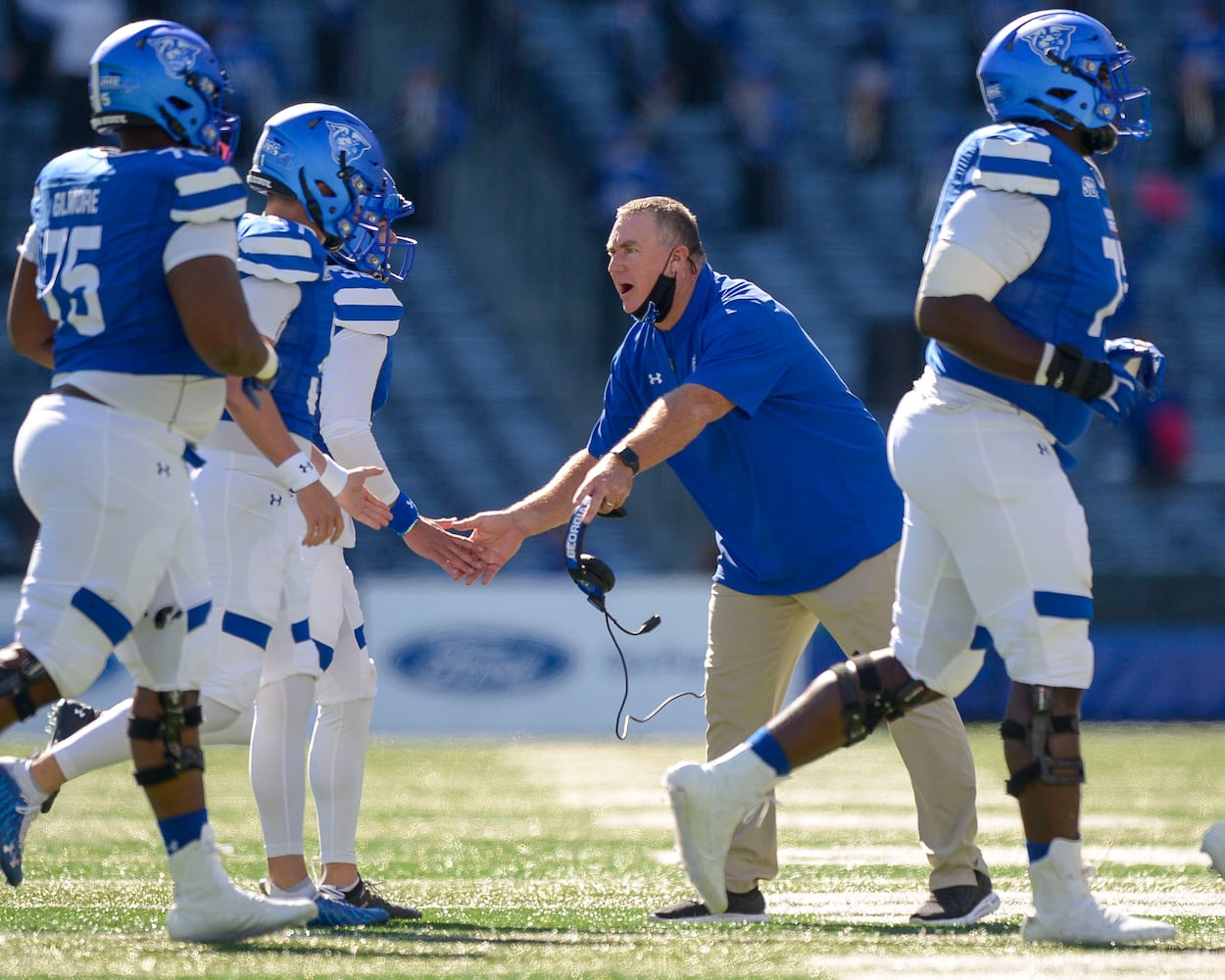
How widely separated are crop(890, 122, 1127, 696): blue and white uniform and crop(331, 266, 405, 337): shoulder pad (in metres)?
1.52

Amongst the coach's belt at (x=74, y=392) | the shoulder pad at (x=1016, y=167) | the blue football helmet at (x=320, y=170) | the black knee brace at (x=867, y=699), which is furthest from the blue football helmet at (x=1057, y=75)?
the coach's belt at (x=74, y=392)

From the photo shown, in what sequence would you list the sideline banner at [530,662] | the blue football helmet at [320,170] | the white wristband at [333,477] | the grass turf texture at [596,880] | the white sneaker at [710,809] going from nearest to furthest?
the grass turf texture at [596,880], the white sneaker at [710,809], the white wristband at [333,477], the blue football helmet at [320,170], the sideline banner at [530,662]

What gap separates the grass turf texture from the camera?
3.88 meters

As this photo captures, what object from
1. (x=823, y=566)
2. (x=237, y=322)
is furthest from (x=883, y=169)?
(x=237, y=322)

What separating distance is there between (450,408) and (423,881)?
10878 mm

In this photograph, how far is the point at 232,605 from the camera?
15.3 ft

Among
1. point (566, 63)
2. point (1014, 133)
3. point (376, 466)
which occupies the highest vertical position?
point (566, 63)

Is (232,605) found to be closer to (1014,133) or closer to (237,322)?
(237,322)

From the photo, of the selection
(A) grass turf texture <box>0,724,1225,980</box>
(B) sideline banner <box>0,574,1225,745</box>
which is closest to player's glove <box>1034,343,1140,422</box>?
(A) grass turf texture <box>0,724,1225,980</box>

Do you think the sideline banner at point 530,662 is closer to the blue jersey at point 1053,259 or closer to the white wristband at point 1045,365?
the blue jersey at point 1053,259

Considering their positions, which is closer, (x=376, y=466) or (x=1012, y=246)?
(x=1012, y=246)

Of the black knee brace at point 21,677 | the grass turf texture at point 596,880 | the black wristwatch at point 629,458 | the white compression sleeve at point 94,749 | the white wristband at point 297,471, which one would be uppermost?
the white wristband at point 297,471

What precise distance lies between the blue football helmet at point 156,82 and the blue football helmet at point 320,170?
738 mm

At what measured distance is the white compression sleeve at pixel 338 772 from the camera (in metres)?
5.12
